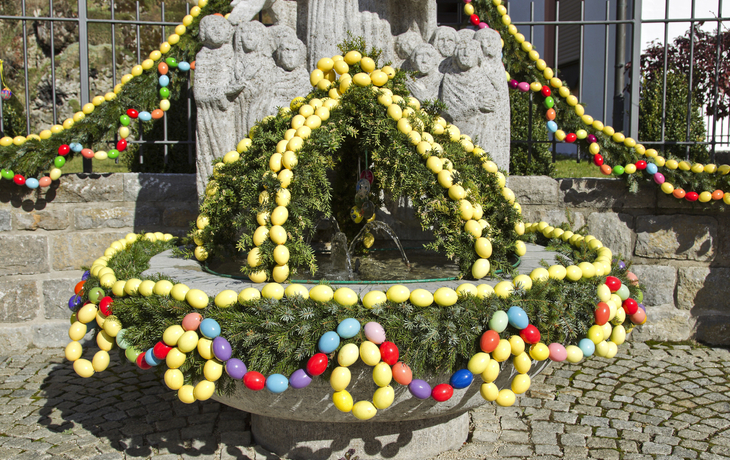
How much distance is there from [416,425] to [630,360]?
2197mm

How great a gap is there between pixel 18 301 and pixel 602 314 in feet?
13.4

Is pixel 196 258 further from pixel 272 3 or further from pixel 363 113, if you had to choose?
pixel 272 3

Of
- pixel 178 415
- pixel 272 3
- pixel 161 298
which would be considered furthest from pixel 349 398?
pixel 272 3

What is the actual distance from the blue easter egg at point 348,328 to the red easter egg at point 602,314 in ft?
3.20

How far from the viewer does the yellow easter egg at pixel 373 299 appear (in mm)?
1953

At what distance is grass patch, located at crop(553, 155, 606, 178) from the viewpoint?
775 cm

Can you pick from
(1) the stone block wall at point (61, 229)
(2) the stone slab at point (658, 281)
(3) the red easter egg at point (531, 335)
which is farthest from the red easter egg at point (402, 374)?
(2) the stone slab at point (658, 281)

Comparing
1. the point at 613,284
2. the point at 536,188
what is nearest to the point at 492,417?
the point at 613,284

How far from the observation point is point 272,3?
376cm

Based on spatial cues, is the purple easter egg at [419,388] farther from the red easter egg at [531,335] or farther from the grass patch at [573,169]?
the grass patch at [573,169]

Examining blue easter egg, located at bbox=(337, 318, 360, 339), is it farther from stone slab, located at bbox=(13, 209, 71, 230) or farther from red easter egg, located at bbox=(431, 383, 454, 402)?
stone slab, located at bbox=(13, 209, 71, 230)

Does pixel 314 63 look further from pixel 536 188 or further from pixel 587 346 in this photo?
pixel 587 346

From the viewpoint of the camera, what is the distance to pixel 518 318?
197 cm

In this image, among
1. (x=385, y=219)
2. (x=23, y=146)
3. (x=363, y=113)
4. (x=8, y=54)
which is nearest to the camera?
(x=363, y=113)
